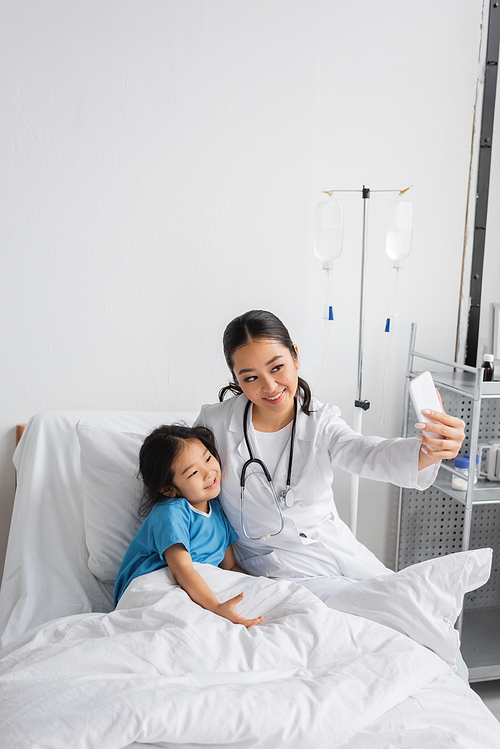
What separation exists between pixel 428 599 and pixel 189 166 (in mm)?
1469

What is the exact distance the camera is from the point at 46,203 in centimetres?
187

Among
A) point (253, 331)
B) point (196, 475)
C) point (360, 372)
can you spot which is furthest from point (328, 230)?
point (196, 475)

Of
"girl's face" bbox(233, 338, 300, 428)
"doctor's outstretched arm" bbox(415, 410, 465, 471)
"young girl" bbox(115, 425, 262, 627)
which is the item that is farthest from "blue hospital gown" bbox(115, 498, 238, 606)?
"doctor's outstretched arm" bbox(415, 410, 465, 471)

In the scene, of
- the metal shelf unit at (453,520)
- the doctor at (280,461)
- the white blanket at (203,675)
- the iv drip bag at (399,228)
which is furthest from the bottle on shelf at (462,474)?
the white blanket at (203,675)

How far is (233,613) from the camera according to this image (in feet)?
3.96

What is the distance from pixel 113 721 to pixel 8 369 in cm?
131

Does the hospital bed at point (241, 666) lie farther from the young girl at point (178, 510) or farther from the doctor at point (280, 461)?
the doctor at point (280, 461)

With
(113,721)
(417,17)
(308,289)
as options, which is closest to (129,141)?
(308,289)

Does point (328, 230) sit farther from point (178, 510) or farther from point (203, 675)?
point (203, 675)

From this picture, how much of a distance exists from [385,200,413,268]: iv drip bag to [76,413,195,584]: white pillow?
1012mm

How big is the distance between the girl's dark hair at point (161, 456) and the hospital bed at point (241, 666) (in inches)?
8.6

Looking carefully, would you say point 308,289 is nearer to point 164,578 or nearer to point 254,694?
point 164,578

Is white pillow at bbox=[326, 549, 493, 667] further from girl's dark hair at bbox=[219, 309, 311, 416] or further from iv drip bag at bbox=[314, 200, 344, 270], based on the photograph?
iv drip bag at bbox=[314, 200, 344, 270]

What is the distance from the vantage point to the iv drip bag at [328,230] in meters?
1.94
